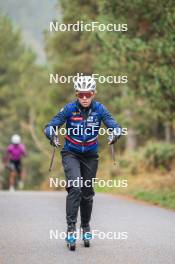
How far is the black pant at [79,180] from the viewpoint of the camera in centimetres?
955

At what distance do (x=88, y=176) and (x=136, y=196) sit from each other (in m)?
11.4

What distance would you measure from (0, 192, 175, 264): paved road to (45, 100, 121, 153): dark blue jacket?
1325mm

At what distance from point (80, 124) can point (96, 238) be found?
6.07 ft

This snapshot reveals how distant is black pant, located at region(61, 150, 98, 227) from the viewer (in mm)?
9547

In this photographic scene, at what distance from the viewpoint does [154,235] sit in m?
10.9

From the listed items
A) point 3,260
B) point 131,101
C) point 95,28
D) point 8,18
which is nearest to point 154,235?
point 3,260

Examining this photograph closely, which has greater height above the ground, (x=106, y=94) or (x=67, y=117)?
(x=106, y=94)

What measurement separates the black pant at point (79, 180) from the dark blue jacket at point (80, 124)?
127mm

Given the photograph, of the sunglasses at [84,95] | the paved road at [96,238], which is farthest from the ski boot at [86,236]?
the sunglasses at [84,95]

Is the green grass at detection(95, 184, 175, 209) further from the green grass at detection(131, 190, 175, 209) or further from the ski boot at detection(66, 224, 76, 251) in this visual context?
the ski boot at detection(66, 224, 76, 251)

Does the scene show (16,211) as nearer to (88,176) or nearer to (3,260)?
(88,176)

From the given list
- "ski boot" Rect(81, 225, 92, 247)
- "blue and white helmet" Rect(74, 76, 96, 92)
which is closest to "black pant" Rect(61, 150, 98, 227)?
"ski boot" Rect(81, 225, 92, 247)
